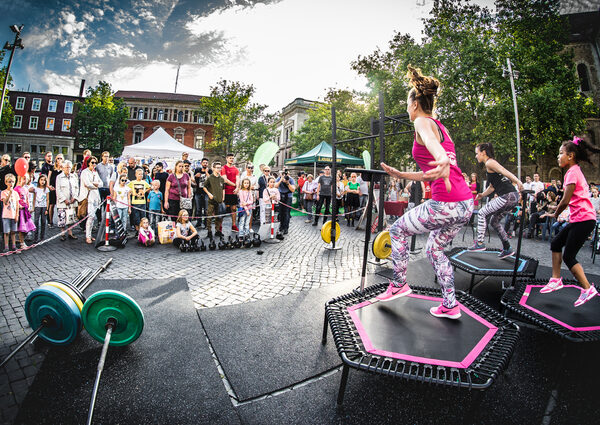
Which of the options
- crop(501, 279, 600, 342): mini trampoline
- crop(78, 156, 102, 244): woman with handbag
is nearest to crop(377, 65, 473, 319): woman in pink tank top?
crop(501, 279, 600, 342): mini trampoline

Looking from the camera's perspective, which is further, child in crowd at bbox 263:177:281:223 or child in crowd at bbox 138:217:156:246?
child in crowd at bbox 263:177:281:223

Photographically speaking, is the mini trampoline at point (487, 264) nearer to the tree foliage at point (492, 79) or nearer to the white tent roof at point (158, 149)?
the white tent roof at point (158, 149)

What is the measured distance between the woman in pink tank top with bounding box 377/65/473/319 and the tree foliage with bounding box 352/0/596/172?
18.0 m

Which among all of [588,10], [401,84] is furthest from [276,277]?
[588,10]

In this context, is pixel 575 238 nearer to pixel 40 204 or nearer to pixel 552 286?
pixel 552 286

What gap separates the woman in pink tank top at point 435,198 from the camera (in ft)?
7.91

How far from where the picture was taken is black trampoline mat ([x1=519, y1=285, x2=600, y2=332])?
2.65 metres

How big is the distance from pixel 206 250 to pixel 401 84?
19.1 meters

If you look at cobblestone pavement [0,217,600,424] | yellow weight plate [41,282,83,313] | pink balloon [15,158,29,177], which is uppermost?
pink balloon [15,158,29,177]

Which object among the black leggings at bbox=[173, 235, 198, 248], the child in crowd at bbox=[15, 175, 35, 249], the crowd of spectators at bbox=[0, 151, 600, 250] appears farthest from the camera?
the black leggings at bbox=[173, 235, 198, 248]

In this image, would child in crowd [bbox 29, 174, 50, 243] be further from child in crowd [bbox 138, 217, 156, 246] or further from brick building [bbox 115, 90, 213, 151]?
brick building [bbox 115, 90, 213, 151]

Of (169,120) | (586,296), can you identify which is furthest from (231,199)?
(169,120)

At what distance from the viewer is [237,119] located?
35.1 meters

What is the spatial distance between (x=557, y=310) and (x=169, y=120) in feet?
188
